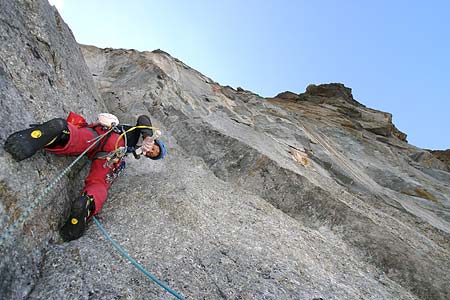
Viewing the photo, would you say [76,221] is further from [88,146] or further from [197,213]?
[197,213]

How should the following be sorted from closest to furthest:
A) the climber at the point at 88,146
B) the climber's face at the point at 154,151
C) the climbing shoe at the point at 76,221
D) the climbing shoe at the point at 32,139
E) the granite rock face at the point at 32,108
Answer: the granite rock face at the point at 32,108 → the climbing shoe at the point at 32,139 → the climber at the point at 88,146 → the climbing shoe at the point at 76,221 → the climber's face at the point at 154,151

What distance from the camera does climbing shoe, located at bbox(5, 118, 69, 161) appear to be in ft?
14.6

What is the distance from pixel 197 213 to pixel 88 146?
2.53 meters

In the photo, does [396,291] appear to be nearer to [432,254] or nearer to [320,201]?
[432,254]

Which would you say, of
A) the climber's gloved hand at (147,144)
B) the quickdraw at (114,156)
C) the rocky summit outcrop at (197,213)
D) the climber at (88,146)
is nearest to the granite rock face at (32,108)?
the rocky summit outcrop at (197,213)

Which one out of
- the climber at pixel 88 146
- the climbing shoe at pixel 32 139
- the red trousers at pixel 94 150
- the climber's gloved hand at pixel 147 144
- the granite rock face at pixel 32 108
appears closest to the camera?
the granite rock face at pixel 32 108

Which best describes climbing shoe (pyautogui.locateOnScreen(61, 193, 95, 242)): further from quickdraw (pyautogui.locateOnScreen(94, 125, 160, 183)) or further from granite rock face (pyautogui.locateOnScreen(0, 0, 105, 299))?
quickdraw (pyautogui.locateOnScreen(94, 125, 160, 183))

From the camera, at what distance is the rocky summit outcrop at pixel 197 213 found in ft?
14.6

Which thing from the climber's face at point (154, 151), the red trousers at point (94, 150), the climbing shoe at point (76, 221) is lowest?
the climbing shoe at point (76, 221)

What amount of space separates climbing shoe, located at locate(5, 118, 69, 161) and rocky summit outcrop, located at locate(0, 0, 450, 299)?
155 mm

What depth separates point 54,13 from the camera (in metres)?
9.12

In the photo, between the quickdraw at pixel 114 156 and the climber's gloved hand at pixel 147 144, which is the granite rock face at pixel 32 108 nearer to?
the quickdraw at pixel 114 156

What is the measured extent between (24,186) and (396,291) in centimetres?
706

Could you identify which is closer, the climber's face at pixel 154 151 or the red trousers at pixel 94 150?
the red trousers at pixel 94 150
